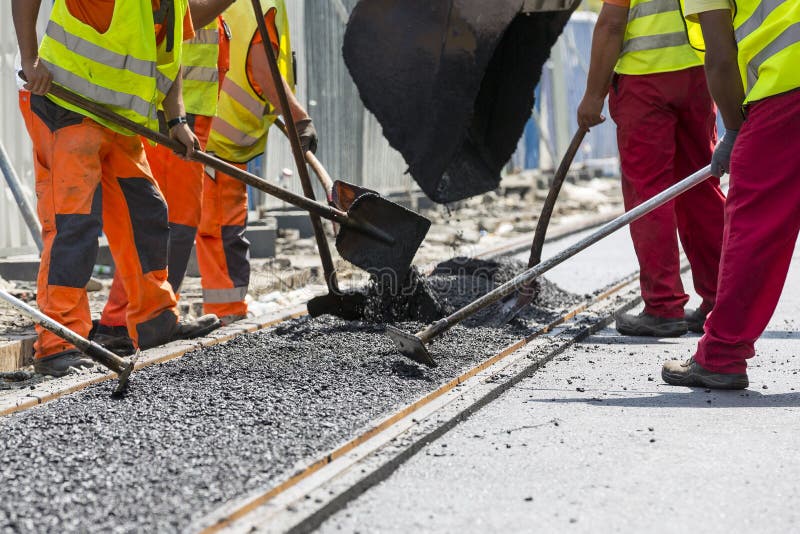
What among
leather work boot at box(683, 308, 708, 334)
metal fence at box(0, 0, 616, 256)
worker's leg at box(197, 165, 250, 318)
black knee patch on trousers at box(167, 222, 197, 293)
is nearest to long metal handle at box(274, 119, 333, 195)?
worker's leg at box(197, 165, 250, 318)

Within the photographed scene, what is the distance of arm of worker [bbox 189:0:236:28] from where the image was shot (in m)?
5.44

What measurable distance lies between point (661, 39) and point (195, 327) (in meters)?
2.66

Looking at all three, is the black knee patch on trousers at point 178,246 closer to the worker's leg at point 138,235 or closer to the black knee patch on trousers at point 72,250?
the worker's leg at point 138,235

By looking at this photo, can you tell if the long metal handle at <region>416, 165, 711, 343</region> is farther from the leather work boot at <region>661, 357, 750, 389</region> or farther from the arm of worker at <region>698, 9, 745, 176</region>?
the leather work boot at <region>661, 357, 750, 389</region>

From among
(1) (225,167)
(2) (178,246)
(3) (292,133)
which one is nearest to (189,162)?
(2) (178,246)

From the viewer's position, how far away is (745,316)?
4230 mm

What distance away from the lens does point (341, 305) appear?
233 inches

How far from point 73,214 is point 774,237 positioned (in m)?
2.80

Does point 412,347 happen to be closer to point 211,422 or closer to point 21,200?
point 211,422

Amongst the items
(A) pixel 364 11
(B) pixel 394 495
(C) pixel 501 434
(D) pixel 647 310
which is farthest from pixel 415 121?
(B) pixel 394 495

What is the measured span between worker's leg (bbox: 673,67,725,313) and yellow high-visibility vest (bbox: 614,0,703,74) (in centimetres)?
8

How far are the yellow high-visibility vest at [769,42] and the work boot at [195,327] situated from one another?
2764 mm

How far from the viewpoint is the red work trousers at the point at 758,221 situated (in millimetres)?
4078

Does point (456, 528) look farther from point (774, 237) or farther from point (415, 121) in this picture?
point (415, 121)
